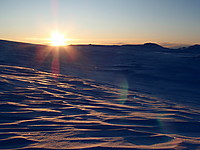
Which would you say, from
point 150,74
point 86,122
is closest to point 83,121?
point 86,122

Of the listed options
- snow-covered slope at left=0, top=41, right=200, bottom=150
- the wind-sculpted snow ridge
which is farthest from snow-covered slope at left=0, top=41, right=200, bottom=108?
the wind-sculpted snow ridge

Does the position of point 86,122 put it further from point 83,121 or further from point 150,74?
point 150,74

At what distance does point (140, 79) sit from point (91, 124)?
7107 mm

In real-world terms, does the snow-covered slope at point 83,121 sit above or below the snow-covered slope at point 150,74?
below

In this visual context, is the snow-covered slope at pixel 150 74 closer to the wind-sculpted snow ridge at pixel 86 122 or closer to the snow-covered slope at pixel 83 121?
the snow-covered slope at pixel 83 121

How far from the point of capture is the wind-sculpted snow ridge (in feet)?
9.40

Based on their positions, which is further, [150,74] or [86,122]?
[150,74]

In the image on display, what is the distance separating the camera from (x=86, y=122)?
3.63 metres

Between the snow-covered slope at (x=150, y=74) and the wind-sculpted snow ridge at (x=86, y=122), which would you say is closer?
the wind-sculpted snow ridge at (x=86, y=122)

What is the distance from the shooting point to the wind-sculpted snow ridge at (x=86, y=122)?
2.87 meters

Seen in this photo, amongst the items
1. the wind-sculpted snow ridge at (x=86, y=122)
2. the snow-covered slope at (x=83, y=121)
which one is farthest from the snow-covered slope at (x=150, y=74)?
the wind-sculpted snow ridge at (x=86, y=122)

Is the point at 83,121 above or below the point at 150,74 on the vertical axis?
below

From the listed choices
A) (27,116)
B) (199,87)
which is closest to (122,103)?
(27,116)

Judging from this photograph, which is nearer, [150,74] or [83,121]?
[83,121]
